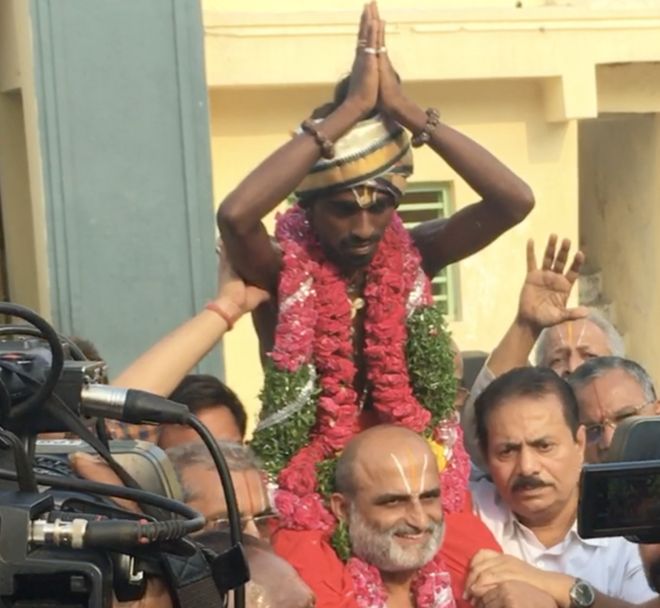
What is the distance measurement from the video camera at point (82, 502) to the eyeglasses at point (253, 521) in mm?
482

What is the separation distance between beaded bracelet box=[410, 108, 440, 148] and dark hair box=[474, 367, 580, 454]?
57 cm

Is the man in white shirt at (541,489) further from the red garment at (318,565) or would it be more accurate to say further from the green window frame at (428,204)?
the green window frame at (428,204)

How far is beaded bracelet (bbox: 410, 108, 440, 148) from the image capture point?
3.04m

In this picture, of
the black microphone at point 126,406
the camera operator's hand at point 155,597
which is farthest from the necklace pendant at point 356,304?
the camera operator's hand at point 155,597

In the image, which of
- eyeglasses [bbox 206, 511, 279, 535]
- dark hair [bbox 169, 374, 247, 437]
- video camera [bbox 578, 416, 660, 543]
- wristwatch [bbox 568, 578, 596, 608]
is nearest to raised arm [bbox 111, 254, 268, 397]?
dark hair [bbox 169, 374, 247, 437]

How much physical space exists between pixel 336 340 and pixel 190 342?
0.31 m

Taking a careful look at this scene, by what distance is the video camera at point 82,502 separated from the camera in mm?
1322

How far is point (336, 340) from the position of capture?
306cm

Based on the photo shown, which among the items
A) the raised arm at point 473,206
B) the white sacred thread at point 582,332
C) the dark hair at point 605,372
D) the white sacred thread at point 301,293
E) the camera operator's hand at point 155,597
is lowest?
the dark hair at point 605,372

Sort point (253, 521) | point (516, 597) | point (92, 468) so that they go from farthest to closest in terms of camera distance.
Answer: point (516, 597) < point (253, 521) < point (92, 468)

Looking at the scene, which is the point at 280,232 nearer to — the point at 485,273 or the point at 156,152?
the point at 156,152

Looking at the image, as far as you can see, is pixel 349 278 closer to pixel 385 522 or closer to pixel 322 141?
pixel 322 141

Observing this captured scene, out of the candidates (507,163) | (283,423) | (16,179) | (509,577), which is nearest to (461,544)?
(509,577)

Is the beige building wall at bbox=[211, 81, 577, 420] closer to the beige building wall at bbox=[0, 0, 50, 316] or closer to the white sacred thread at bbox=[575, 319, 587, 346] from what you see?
the beige building wall at bbox=[0, 0, 50, 316]
